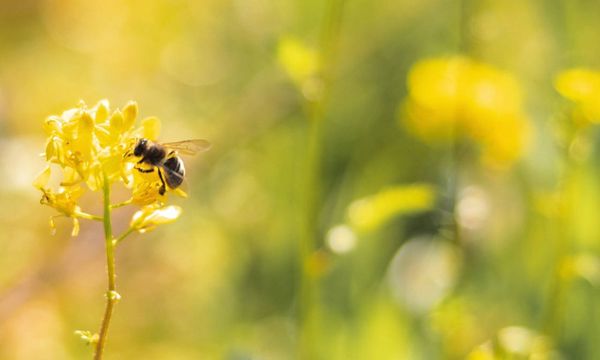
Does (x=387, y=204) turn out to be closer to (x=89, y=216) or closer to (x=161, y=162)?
(x=161, y=162)

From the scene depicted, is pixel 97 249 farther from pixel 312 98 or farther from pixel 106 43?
pixel 106 43

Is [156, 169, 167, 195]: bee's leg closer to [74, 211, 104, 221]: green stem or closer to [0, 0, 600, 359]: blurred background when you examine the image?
[74, 211, 104, 221]: green stem

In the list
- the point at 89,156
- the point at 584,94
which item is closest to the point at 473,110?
the point at 584,94

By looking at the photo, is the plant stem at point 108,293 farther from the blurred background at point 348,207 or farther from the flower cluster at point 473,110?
the flower cluster at point 473,110

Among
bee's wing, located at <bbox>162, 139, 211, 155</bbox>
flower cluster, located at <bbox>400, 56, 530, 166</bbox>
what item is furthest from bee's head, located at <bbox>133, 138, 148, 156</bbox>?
flower cluster, located at <bbox>400, 56, 530, 166</bbox>

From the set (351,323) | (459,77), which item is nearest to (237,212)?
(351,323)

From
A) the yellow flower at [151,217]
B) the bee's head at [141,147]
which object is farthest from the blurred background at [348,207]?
the yellow flower at [151,217]
